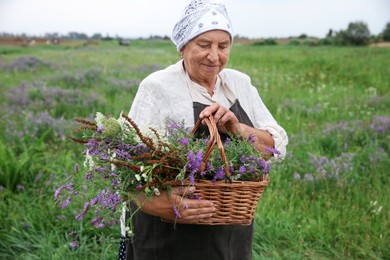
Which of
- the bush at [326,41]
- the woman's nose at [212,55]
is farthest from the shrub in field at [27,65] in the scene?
the bush at [326,41]

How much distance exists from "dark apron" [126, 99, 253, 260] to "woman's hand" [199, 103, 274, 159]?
109 mm

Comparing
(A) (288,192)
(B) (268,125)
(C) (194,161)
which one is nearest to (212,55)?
(B) (268,125)

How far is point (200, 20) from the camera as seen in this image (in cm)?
199

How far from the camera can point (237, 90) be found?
2.28 m

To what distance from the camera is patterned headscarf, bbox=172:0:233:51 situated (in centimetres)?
198

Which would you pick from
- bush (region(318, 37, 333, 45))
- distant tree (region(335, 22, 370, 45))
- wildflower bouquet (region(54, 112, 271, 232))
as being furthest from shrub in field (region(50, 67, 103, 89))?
bush (region(318, 37, 333, 45))

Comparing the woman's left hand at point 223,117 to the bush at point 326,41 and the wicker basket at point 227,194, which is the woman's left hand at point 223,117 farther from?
the bush at point 326,41

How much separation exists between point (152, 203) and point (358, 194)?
2822 millimetres

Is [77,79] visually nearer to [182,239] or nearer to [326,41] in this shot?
[182,239]

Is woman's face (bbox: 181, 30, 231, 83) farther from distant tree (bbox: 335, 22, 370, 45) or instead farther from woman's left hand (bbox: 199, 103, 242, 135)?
distant tree (bbox: 335, 22, 370, 45)

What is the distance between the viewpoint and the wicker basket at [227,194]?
5.47 feet

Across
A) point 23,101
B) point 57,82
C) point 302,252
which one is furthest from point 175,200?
point 57,82

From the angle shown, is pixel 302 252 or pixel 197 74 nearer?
pixel 197 74

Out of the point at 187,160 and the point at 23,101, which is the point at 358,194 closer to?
the point at 187,160
